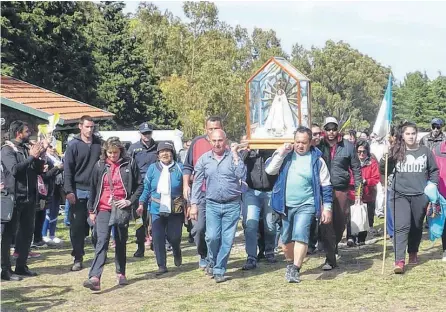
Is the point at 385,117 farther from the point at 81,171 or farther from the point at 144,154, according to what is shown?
the point at 81,171

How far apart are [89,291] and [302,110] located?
360cm

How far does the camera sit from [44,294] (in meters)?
8.20

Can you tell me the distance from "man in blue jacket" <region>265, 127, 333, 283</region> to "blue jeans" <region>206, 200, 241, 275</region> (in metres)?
0.53

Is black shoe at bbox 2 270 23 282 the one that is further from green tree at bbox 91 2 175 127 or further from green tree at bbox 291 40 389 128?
green tree at bbox 291 40 389 128

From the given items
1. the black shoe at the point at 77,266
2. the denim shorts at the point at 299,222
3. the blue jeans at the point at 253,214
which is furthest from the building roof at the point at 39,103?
the denim shorts at the point at 299,222

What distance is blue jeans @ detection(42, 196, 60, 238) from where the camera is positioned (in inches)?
492

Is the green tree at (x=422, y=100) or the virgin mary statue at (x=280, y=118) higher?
the green tree at (x=422, y=100)

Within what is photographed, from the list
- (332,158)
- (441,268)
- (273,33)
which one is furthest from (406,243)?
(273,33)

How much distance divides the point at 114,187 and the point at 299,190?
225 centimetres

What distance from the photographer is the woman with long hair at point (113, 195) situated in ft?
27.7

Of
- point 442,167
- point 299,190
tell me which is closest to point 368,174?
point 442,167

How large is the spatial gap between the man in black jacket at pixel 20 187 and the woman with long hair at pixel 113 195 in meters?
0.87

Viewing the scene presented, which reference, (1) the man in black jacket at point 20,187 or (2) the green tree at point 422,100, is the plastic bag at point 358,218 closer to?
(1) the man in black jacket at point 20,187

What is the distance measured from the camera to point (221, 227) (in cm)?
870
